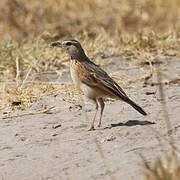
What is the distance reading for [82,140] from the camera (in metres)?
6.55

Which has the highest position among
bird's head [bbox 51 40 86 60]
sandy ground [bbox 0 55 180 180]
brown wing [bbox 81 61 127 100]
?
bird's head [bbox 51 40 86 60]

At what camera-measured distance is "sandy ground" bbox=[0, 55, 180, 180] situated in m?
5.62

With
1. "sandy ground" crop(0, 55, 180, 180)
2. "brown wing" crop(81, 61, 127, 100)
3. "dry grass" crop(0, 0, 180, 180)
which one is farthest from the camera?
"dry grass" crop(0, 0, 180, 180)

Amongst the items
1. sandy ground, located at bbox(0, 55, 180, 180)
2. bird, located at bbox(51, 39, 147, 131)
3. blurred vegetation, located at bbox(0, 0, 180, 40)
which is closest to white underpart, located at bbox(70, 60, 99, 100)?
bird, located at bbox(51, 39, 147, 131)

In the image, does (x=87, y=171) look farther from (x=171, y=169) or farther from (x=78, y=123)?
(x=78, y=123)

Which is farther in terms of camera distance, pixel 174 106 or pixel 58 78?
pixel 58 78

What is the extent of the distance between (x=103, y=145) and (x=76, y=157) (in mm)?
384

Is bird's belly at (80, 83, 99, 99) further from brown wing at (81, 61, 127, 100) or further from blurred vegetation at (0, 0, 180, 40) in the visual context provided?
blurred vegetation at (0, 0, 180, 40)

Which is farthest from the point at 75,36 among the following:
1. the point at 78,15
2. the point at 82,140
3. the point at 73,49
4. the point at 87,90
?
the point at 82,140

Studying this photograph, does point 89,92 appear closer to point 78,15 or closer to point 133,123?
point 133,123

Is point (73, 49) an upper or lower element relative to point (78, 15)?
lower

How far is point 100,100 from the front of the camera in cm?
716

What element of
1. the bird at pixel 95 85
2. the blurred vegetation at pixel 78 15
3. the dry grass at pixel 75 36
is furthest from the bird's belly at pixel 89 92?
the blurred vegetation at pixel 78 15

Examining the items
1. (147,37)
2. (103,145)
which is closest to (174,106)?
(103,145)
